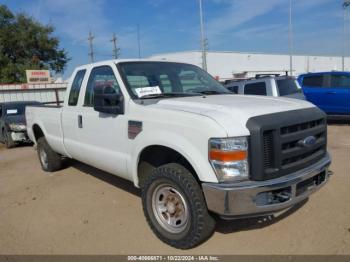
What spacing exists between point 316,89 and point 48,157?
9500 millimetres

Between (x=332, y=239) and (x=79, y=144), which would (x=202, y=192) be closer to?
(x=332, y=239)

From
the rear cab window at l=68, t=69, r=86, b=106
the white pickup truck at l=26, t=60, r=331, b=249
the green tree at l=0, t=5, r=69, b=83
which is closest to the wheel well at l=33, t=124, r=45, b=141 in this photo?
the rear cab window at l=68, t=69, r=86, b=106

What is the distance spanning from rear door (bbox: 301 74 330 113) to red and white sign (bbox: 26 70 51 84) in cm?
2321

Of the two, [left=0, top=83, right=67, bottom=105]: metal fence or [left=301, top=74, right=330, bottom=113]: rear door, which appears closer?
[left=301, top=74, right=330, bottom=113]: rear door

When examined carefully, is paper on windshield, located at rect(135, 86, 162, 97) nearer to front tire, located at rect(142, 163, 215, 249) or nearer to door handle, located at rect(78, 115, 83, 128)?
front tire, located at rect(142, 163, 215, 249)

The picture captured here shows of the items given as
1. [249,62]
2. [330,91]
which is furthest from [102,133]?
[249,62]

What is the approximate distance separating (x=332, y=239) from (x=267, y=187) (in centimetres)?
117

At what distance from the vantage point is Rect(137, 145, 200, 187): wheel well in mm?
3670

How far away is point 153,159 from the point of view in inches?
156

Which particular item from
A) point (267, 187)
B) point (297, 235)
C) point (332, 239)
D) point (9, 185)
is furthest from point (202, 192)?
point (9, 185)

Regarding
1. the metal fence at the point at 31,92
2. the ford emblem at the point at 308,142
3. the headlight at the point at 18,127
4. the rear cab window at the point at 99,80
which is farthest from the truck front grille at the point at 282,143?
the metal fence at the point at 31,92

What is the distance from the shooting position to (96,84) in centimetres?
471

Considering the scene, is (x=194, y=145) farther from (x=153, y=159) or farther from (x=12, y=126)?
(x=12, y=126)

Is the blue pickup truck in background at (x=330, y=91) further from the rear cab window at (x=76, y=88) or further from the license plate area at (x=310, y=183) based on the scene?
the rear cab window at (x=76, y=88)
